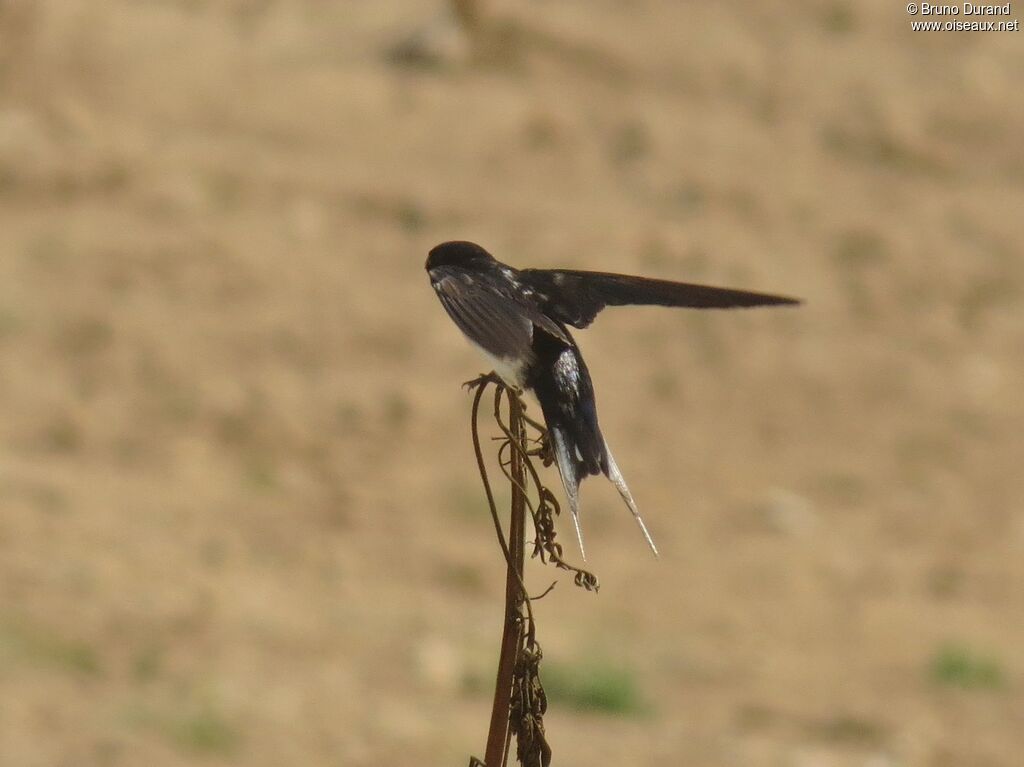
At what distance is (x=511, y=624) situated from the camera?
4.98 feet

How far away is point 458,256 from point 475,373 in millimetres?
5800

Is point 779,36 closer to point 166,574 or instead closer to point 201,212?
point 201,212

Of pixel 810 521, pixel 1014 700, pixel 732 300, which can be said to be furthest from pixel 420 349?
pixel 732 300

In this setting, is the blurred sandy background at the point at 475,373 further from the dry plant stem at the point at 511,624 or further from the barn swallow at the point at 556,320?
the dry plant stem at the point at 511,624

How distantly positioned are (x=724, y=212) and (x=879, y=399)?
5.47 ft

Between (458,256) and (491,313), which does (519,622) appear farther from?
(458,256)

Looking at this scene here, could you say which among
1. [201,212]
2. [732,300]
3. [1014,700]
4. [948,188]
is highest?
[948,188]

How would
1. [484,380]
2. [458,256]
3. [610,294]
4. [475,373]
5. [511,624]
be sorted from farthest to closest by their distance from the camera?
[475,373], [458,256], [610,294], [484,380], [511,624]

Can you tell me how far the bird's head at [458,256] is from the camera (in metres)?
2.64

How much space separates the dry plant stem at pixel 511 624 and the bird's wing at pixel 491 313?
53 cm

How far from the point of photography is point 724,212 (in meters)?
10.0

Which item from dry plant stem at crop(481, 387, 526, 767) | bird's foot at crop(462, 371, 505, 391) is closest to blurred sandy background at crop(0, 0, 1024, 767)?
bird's foot at crop(462, 371, 505, 391)

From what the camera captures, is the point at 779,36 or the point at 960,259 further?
the point at 779,36

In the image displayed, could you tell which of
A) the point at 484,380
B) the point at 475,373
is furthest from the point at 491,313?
the point at 475,373
